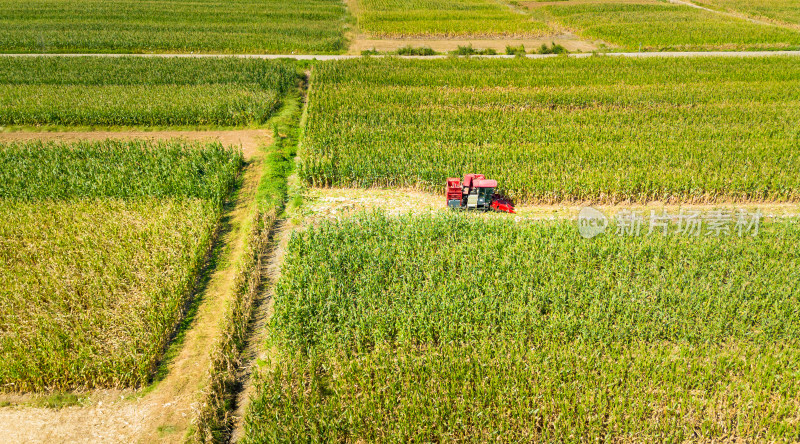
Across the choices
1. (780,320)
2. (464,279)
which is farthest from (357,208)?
(780,320)

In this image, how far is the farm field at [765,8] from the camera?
2017 inches

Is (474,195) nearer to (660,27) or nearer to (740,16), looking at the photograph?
(660,27)

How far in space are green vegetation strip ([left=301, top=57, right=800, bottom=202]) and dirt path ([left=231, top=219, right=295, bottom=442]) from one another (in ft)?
12.6

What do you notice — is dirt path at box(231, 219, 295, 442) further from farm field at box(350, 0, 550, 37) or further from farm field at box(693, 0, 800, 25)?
farm field at box(693, 0, 800, 25)

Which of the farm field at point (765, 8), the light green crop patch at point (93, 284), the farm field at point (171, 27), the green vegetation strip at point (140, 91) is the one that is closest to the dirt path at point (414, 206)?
the light green crop patch at point (93, 284)

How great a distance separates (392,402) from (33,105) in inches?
981

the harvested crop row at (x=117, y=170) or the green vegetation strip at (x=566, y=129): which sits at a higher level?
the green vegetation strip at (x=566, y=129)

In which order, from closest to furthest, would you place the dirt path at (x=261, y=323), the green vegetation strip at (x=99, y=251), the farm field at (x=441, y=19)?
the dirt path at (x=261, y=323), the green vegetation strip at (x=99, y=251), the farm field at (x=441, y=19)

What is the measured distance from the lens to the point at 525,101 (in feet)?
85.0

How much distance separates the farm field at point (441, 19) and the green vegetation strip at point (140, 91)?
16311 millimetres

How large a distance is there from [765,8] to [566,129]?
5199 centimetres

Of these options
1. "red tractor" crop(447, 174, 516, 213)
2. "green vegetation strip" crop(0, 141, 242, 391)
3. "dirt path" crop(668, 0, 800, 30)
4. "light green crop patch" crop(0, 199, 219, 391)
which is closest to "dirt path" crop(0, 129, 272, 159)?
"green vegetation strip" crop(0, 141, 242, 391)

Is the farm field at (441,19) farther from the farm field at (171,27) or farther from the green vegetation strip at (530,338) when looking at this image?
the green vegetation strip at (530,338)

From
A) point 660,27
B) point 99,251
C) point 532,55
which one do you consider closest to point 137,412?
point 99,251
